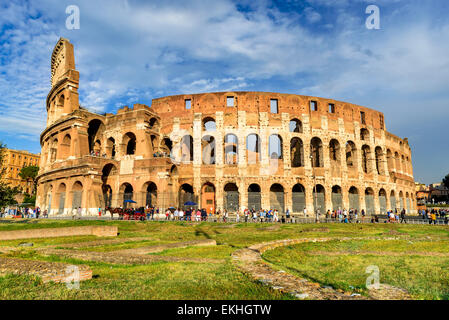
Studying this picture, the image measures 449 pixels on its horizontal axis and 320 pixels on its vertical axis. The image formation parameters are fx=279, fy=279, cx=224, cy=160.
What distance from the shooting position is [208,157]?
3756cm

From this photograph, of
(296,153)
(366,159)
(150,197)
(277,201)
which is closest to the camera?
(150,197)

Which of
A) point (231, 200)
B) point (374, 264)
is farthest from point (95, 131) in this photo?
point (374, 264)

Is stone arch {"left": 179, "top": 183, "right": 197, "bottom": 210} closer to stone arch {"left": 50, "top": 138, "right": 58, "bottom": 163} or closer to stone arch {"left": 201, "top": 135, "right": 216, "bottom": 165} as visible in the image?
stone arch {"left": 201, "top": 135, "right": 216, "bottom": 165}

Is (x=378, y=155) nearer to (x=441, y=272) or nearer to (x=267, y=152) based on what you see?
(x=267, y=152)

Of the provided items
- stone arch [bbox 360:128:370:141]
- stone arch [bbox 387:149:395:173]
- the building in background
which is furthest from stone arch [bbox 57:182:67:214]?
the building in background

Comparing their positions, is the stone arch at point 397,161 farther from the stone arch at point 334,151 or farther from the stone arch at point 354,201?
the stone arch at point 334,151

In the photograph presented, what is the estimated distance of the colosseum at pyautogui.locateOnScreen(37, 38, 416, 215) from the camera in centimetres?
3047

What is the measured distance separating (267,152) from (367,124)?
16.4 metres

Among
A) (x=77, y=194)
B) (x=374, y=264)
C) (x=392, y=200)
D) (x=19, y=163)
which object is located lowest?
(x=374, y=264)

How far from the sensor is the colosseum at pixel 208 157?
3047 centimetres

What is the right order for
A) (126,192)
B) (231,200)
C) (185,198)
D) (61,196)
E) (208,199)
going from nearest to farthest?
(231,200) → (185,198) → (61,196) → (208,199) → (126,192)

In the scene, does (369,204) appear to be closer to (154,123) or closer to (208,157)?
(208,157)

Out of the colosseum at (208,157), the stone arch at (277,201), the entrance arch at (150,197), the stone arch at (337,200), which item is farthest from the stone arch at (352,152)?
the entrance arch at (150,197)

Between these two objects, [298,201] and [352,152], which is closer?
[298,201]
